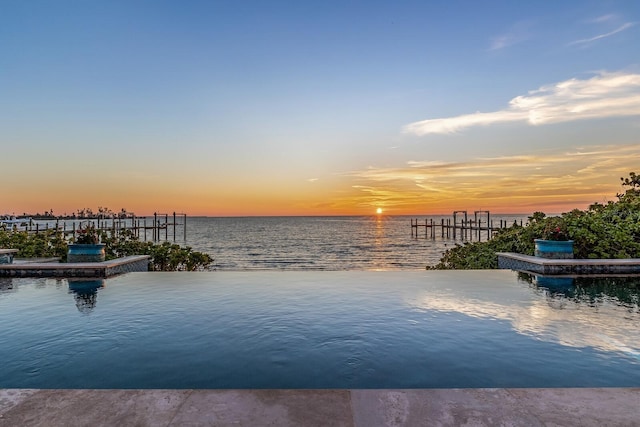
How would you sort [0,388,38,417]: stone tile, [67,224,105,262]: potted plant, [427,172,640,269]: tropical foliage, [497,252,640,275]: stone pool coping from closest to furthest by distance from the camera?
[0,388,38,417]: stone tile
[497,252,640,275]: stone pool coping
[67,224,105,262]: potted plant
[427,172,640,269]: tropical foliage

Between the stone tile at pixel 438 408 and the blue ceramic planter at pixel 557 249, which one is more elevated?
the blue ceramic planter at pixel 557 249

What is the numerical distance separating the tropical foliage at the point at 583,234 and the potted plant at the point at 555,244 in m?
0.03

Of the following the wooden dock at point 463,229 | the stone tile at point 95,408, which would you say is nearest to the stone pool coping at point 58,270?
the stone tile at point 95,408


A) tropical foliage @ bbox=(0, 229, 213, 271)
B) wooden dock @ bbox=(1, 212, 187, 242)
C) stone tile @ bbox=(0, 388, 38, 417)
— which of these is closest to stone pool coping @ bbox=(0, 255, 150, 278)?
tropical foliage @ bbox=(0, 229, 213, 271)

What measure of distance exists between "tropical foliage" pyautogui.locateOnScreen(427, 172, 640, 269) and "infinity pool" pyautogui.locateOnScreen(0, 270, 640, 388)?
2.98 m

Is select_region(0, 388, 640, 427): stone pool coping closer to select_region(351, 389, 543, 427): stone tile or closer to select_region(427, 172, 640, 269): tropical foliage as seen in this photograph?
select_region(351, 389, 543, 427): stone tile

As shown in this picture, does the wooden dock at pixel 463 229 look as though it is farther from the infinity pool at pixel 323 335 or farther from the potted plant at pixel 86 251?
the potted plant at pixel 86 251

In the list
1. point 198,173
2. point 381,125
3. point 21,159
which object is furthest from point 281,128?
point 21,159

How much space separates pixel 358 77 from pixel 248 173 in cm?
1220

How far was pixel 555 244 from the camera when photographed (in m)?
10.7

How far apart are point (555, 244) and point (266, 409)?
1061 centimetres

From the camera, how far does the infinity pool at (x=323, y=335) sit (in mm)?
3807

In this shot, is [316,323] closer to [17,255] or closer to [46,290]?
[46,290]

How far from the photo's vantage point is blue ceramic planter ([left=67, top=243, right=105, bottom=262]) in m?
10.9
